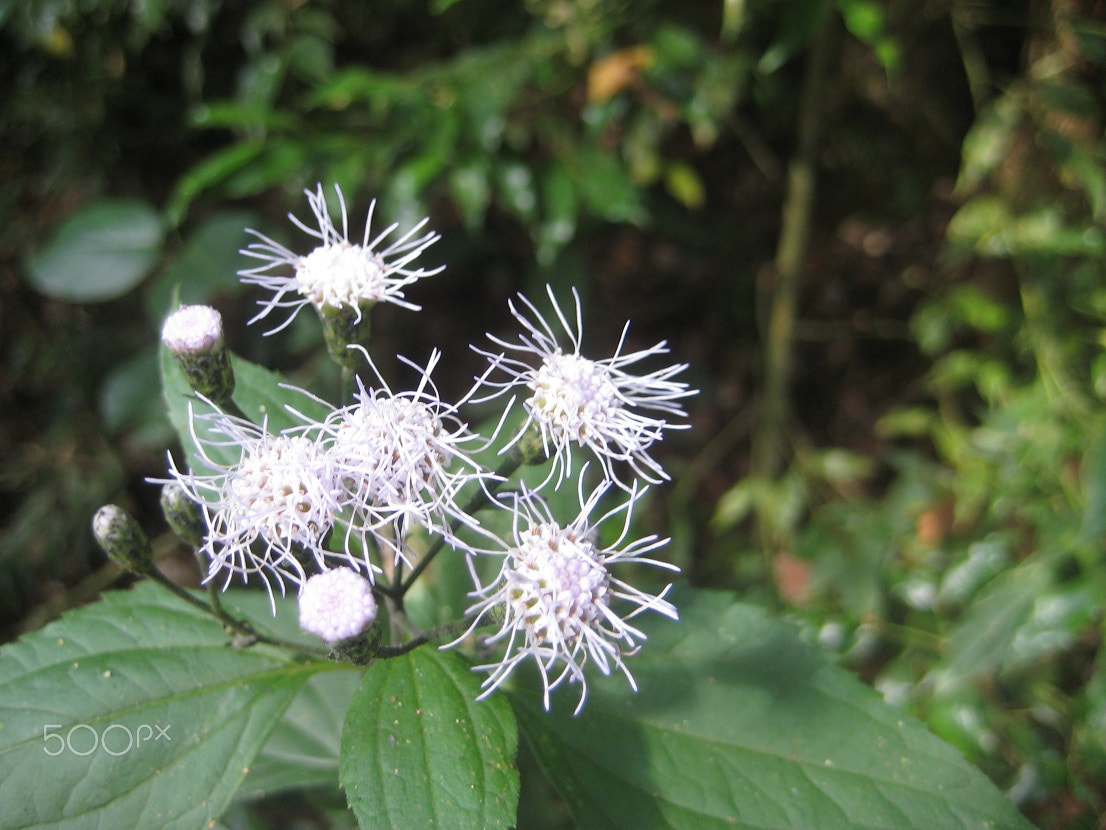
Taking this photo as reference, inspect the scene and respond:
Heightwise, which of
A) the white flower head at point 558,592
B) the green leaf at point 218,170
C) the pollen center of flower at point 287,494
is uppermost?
the green leaf at point 218,170

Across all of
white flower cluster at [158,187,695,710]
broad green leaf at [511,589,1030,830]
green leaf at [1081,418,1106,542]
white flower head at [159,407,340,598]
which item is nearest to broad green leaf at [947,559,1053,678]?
green leaf at [1081,418,1106,542]

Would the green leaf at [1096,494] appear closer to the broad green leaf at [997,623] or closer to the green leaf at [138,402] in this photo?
the broad green leaf at [997,623]

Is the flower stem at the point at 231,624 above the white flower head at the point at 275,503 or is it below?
below

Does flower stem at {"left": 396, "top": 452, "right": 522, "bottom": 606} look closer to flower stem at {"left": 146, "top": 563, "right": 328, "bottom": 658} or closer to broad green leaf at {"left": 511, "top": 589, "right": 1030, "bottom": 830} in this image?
flower stem at {"left": 146, "top": 563, "right": 328, "bottom": 658}

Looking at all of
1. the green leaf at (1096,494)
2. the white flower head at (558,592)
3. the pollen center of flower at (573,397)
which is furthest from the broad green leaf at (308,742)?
the green leaf at (1096,494)

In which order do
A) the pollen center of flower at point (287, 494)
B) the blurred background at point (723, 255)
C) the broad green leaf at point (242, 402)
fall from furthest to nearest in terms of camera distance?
the blurred background at point (723, 255)
the broad green leaf at point (242, 402)
the pollen center of flower at point (287, 494)

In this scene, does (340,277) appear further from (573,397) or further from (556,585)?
(556,585)

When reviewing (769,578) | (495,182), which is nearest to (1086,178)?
(769,578)

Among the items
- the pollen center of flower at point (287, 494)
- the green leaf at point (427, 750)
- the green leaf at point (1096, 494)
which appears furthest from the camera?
the green leaf at point (1096, 494)
